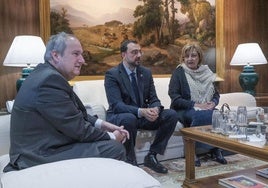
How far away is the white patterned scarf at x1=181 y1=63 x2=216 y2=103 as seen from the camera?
118 inches

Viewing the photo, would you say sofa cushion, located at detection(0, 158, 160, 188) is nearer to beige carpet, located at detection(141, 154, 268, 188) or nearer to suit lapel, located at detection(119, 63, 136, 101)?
beige carpet, located at detection(141, 154, 268, 188)

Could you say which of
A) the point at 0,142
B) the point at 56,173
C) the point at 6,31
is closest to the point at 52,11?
the point at 6,31

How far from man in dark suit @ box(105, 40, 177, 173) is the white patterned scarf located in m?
0.44

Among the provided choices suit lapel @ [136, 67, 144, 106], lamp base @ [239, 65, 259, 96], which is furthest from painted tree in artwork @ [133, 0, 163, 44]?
lamp base @ [239, 65, 259, 96]

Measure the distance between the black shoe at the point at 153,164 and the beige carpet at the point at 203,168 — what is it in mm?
36

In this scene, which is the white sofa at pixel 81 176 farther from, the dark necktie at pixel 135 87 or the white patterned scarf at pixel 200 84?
the white patterned scarf at pixel 200 84

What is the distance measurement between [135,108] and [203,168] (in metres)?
0.79

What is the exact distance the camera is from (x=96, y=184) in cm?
116

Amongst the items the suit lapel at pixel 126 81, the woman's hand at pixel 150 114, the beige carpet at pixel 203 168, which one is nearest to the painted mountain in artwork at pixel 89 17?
the suit lapel at pixel 126 81

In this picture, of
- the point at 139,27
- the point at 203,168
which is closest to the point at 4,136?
the point at 203,168

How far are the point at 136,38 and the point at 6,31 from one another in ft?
4.91

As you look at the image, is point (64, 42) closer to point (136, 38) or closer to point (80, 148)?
point (80, 148)

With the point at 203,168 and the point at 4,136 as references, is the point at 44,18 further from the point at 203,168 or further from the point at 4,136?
the point at 203,168

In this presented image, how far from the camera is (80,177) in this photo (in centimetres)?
118
